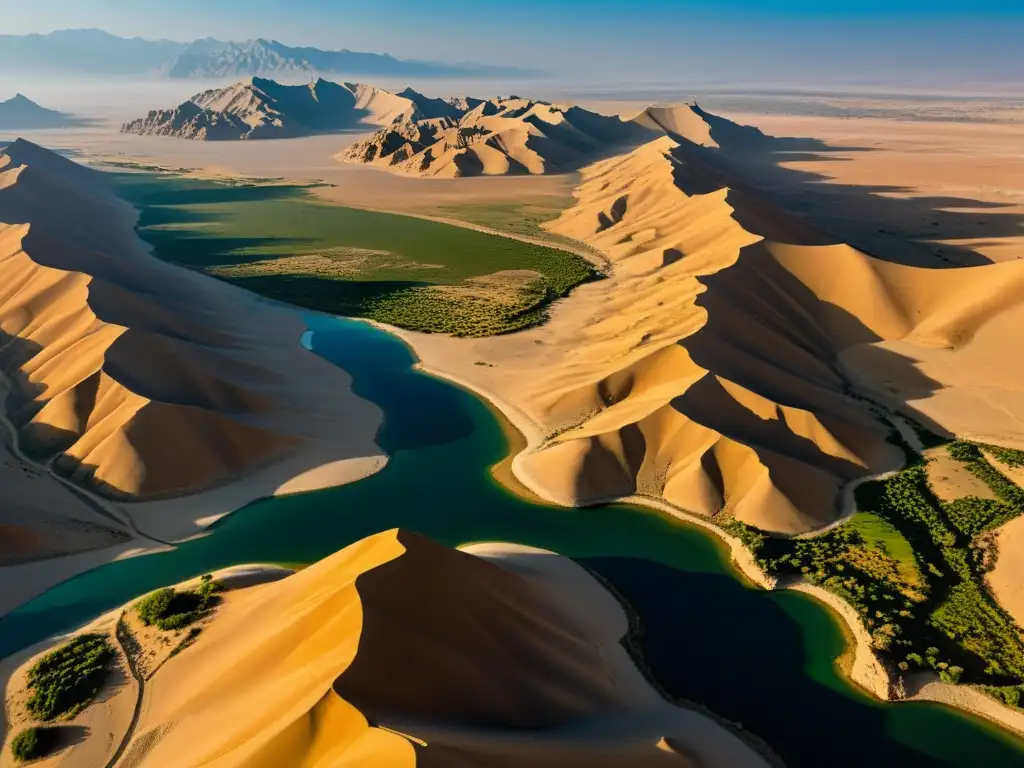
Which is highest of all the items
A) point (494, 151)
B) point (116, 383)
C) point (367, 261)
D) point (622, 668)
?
point (494, 151)

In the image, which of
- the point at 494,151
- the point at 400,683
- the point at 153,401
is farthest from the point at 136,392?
the point at 494,151

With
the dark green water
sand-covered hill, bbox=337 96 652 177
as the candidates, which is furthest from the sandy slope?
sand-covered hill, bbox=337 96 652 177

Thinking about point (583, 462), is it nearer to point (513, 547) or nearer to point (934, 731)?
point (513, 547)

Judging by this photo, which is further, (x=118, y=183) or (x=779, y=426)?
(x=118, y=183)

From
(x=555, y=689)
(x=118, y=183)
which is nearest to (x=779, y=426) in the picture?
(x=555, y=689)

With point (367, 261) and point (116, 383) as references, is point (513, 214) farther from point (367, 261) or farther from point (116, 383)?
point (116, 383)

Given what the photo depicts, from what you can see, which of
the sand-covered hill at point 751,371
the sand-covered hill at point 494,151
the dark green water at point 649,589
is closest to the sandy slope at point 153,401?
the dark green water at point 649,589
